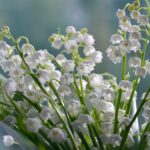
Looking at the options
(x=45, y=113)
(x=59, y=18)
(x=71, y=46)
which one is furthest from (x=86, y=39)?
(x=59, y=18)

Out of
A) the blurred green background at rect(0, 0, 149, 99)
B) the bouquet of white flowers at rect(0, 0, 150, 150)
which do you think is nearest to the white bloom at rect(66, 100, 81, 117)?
the bouquet of white flowers at rect(0, 0, 150, 150)

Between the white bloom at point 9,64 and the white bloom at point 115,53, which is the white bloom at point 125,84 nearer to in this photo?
the white bloom at point 115,53

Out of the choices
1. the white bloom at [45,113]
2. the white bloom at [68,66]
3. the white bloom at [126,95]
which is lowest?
the white bloom at [45,113]

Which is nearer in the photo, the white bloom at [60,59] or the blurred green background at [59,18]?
the white bloom at [60,59]

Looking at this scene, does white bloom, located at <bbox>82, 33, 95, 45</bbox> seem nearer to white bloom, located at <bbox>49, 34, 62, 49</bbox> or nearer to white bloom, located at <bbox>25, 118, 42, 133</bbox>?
white bloom, located at <bbox>49, 34, 62, 49</bbox>

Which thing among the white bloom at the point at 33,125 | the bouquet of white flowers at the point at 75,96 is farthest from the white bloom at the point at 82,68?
the white bloom at the point at 33,125

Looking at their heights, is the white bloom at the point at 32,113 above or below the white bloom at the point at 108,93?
below
